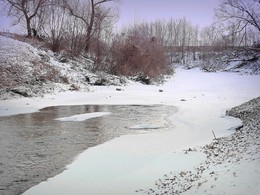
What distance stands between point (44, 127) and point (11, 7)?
23341mm

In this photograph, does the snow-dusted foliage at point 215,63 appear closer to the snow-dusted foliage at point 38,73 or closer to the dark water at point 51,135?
the snow-dusted foliage at point 38,73

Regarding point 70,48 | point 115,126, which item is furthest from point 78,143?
point 70,48

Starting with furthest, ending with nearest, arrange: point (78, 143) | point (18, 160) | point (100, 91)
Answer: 1. point (100, 91)
2. point (78, 143)
3. point (18, 160)

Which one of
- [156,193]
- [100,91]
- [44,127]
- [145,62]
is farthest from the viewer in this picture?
[145,62]

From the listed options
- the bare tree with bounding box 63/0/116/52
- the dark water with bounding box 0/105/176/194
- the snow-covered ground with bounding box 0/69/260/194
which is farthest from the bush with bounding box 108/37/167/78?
the snow-covered ground with bounding box 0/69/260/194

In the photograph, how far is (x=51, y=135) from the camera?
11.5 m

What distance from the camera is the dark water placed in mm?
7563

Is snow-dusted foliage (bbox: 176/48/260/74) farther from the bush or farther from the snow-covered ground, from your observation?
the snow-covered ground

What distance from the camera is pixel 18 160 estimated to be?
27.9ft

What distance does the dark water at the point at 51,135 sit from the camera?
7.56 meters

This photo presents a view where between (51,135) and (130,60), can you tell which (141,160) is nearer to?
(51,135)

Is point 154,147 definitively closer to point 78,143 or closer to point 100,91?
point 78,143

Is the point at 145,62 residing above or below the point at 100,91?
above

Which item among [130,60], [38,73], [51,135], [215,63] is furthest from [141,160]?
[215,63]
